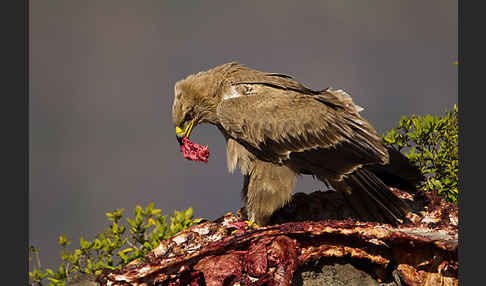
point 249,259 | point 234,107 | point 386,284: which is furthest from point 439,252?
point 234,107

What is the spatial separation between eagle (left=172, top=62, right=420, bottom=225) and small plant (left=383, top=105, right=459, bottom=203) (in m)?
0.39

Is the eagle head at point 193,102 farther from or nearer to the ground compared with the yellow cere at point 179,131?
farther from the ground

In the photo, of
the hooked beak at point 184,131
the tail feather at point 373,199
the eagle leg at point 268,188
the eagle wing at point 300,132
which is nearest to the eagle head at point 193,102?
the hooked beak at point 184,131

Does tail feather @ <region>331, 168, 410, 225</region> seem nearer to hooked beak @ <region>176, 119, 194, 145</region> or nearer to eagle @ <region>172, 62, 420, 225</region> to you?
eagle @ <region>172, 62, 420, 225</region>

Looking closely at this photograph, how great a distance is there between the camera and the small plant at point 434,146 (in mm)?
3967

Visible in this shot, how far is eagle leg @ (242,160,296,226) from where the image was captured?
12.0 ft

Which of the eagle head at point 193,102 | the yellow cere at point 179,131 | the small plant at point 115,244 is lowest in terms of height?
the small plant at point 115,244

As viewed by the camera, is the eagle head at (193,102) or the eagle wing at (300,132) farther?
the eagle head at (193,102)

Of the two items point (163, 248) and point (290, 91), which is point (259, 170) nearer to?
point (290, 91)

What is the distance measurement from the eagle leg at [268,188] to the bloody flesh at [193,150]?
15.3 inches

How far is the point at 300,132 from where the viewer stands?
11.6 feet

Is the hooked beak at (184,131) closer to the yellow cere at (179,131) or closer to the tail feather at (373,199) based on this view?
the yellow cere at (179,131)

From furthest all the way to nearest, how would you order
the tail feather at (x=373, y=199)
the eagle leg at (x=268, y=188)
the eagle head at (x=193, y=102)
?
1. the eagle head at (x=193, y=102)
2. the eagle leg at (x=268, y=188)
3. the tail feather at (x=373, y=199)

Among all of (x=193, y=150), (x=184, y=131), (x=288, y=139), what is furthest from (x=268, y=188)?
(x=184, y=131)
